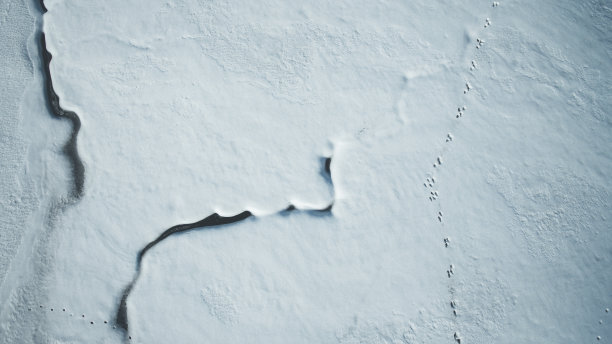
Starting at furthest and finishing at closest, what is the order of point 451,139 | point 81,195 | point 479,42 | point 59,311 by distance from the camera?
point 479,42 < point 451,139 < point 81,195 < point 59,311

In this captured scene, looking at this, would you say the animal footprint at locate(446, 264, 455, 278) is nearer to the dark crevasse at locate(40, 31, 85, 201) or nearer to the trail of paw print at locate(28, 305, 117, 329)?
the trail of paw print at locate(28, 305, 117, 329)

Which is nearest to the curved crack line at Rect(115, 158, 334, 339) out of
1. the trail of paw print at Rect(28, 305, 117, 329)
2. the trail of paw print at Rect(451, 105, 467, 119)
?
the trail of paw print at Rect(28, 305, 117, 329)

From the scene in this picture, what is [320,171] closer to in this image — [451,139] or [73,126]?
[451,139]

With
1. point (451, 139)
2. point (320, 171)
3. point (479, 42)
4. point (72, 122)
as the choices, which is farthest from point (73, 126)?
point (479, 42)

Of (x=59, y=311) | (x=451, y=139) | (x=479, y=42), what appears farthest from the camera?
(x=479, y=42)

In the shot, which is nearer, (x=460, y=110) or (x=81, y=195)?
(x=81, y=195)

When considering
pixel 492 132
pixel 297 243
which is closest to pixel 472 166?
pixel 492 132

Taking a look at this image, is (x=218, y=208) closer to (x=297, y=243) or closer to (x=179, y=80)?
(x=297, y=243)
